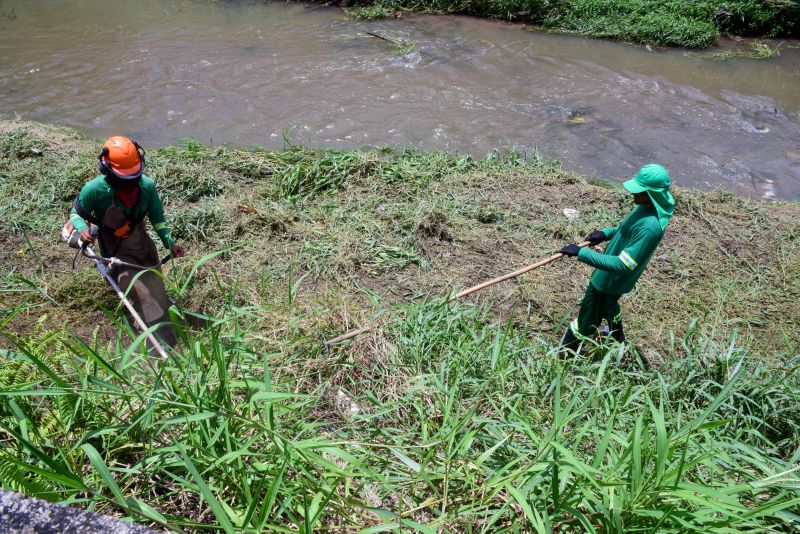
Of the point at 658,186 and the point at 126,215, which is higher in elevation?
the point at 658,186

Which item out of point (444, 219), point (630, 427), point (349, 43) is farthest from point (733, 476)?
point (349, 43)

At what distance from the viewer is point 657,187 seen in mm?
3195

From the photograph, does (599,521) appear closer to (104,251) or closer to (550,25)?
(104,251)

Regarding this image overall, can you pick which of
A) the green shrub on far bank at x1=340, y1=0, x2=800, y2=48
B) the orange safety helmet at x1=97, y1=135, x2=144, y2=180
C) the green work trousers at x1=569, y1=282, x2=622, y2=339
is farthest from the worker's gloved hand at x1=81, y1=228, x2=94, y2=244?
the green shrub on far bank at x1=340, y1=0, x2=800, y2=48

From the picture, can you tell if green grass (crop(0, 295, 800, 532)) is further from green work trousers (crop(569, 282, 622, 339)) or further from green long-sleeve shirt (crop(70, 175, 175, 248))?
green long-sleeve shirt (crop(70, 175, 175, 248))

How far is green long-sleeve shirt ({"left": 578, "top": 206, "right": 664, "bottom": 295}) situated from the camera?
129 inches

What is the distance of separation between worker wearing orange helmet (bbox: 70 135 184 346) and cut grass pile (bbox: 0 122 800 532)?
0.36 meters

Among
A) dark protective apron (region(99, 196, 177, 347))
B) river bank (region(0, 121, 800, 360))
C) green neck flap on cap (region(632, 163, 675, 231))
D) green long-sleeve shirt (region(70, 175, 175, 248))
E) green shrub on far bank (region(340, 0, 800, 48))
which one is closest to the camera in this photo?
green neck flap on cap (region(632, 163, 675, 231))

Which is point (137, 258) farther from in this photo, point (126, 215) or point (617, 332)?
point (617, 332)

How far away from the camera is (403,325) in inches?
129

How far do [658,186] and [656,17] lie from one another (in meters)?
10.4

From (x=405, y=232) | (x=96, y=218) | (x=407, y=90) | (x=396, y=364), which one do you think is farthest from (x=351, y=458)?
(x=407, y=90)

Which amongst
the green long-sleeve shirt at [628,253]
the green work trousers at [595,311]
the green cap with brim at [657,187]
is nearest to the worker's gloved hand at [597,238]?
the green long-sleeve shirt at [628,253]

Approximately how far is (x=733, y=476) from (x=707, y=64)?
10710 millimetres
